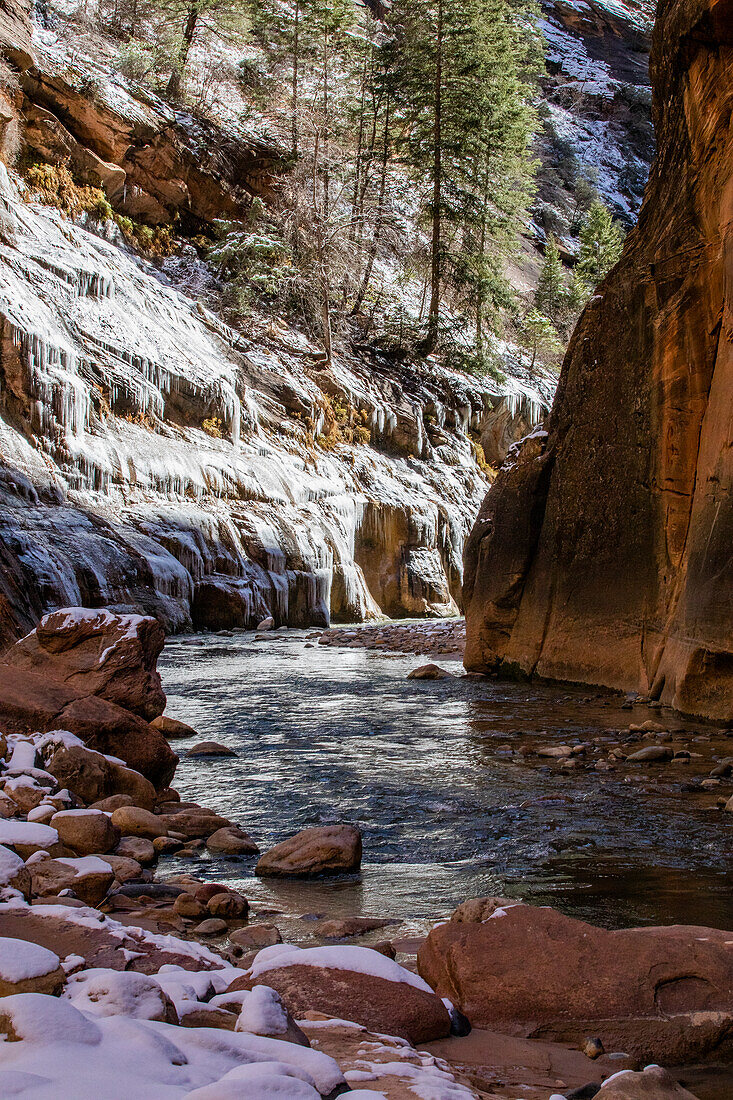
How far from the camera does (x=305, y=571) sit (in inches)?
914

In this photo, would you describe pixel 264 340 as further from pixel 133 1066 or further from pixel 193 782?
pixel 133 1066

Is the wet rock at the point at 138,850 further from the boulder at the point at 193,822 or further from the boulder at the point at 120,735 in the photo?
the boulder at the point at 120,735

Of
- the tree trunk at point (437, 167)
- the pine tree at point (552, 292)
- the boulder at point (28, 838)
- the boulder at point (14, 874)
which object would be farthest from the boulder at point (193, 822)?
the pine tree at point (552, 292)

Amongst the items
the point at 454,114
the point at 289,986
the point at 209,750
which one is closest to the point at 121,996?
the point at 289,986

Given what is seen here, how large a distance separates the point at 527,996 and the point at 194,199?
110ft

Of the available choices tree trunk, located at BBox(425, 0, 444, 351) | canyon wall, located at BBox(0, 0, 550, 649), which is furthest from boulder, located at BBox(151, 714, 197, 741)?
tree trunk, located at BBox(425, 0, 444, 351)

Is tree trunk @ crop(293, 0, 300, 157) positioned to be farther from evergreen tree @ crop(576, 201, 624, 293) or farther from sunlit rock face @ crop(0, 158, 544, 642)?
evergreen tree @ crop(576, 201, 624, 293)

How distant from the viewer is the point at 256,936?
10.6ft

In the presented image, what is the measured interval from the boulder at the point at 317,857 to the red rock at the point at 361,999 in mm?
1550

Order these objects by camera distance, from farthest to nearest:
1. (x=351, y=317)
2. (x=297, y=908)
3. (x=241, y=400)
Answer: (x=351, y=317) < (x=241, y=400) < (x=297, y=908)

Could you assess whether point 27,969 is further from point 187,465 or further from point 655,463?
point 187,465

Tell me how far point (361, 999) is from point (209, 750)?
14.7 feet

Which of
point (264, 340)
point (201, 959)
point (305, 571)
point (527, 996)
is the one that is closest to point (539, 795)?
point (527, 996)

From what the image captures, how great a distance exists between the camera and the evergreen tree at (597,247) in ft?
151
